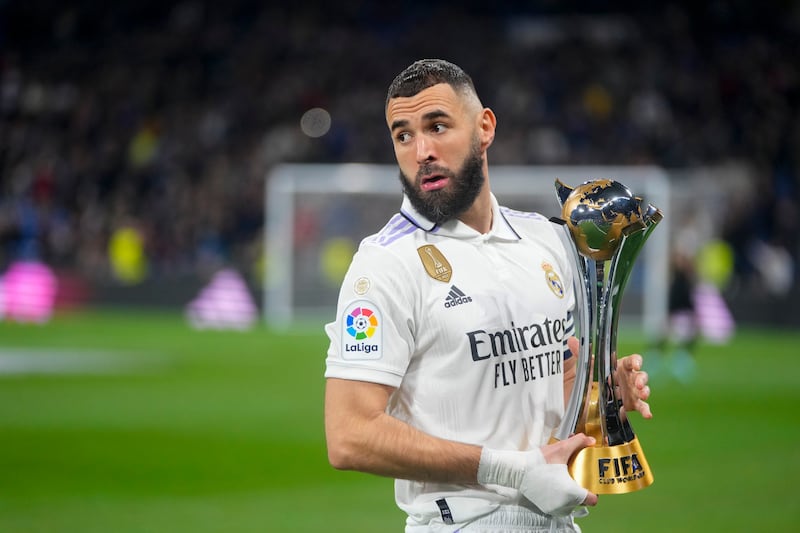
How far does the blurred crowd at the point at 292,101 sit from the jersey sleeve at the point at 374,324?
789 inches

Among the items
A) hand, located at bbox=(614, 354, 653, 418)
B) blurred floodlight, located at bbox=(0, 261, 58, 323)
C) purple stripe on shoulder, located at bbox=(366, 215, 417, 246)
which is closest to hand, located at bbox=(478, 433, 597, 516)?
hand, located at bbox=(614, 354, 653, 418)

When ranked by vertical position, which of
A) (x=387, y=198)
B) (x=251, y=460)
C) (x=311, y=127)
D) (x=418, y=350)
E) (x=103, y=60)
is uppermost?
(x=103, y=60)

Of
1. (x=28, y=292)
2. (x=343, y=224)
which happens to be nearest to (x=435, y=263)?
(x=343, y=224)

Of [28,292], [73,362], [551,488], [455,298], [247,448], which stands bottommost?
[247,448]

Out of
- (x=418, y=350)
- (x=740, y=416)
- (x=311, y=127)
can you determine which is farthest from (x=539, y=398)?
(x=311, y=127)

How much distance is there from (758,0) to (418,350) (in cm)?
2758

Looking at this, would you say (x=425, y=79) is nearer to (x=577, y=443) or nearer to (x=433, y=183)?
(x=433, y=183)

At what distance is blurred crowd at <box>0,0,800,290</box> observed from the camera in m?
25.4

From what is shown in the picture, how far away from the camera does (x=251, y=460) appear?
973 centimetres

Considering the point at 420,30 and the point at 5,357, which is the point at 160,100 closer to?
the point at 420,30

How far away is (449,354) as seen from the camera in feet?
9.89

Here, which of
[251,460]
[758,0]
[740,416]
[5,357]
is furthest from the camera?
[758,0]

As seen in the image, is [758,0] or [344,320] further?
[758,0]

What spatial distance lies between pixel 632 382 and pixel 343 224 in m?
20.2
